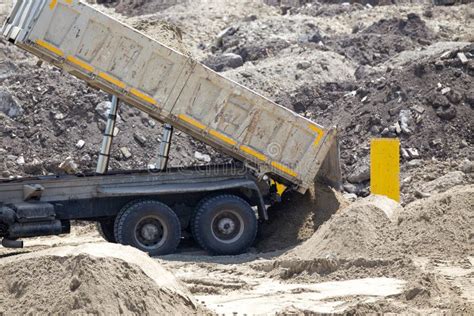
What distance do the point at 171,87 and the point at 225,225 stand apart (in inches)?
90.3

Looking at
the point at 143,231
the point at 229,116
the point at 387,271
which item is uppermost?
the point at 229,116

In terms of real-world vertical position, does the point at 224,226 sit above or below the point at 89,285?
below

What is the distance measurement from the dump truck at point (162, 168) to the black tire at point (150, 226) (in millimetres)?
15

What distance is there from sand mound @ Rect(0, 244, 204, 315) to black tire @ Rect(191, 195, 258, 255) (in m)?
5.65

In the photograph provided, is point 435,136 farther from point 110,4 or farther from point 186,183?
point 110,4

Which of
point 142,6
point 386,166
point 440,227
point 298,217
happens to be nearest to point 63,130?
point 298,217

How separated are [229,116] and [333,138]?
170 centimetres

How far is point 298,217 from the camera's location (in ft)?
52.1

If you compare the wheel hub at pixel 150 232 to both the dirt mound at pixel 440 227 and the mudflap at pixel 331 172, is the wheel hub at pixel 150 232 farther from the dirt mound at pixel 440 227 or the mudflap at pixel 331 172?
the dirt mound at pixel 440 227

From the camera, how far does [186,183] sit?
593 inches

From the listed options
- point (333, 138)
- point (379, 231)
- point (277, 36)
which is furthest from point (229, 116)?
point (277, 36)

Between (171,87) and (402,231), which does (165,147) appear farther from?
(402,231)

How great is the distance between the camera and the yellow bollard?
15.3 m

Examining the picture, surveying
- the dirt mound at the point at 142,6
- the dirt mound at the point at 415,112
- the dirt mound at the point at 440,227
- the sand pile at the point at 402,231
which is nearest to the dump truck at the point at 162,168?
the sand pile at the point at 402,231
